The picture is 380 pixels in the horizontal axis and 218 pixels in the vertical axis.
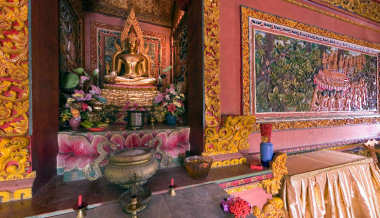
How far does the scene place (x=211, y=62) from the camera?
1.59 m

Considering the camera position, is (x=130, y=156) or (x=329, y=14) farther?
(x=329, y=14)

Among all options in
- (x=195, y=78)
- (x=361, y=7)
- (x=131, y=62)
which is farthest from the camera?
(x=361, y=7)

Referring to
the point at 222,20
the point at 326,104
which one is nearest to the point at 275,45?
the point at 222,20

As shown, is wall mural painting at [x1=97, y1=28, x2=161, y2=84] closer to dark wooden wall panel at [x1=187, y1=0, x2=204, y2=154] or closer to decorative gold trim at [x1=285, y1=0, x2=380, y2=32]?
dark wooden wall panel at [x1=187, y1=0, x2=204, y2=154]

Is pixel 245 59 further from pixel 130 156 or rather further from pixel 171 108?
pixel 130 156

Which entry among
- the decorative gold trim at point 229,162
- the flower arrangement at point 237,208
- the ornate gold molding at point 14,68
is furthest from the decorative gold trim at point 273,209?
the ornate gold molding at point 14,68

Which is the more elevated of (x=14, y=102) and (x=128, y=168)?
(x=14, y=102)

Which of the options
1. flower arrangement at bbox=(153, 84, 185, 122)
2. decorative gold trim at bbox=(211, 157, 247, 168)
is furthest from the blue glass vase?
flower arrangement at bbox=(153, 84, 185, 122)

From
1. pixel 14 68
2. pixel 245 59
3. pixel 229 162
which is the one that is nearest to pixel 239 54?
pixel 245 59

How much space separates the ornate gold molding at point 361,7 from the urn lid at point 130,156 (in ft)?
11.5

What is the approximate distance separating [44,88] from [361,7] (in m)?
5.20

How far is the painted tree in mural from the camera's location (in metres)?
2.05

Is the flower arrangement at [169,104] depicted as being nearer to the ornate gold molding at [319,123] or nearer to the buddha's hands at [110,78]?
the buddha's hands at [110,78]

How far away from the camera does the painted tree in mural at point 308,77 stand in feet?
6.72
